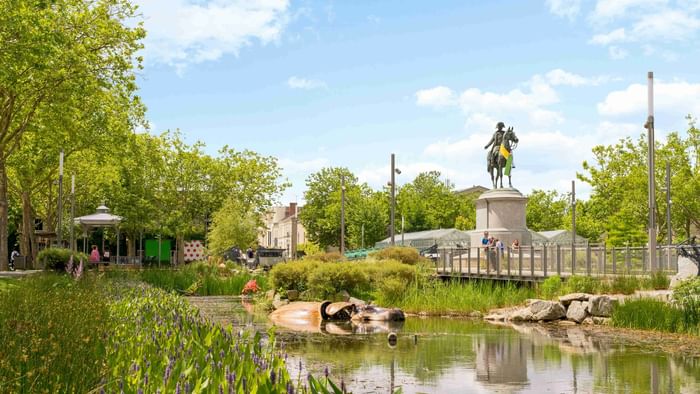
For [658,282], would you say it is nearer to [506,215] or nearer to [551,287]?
[551,287]

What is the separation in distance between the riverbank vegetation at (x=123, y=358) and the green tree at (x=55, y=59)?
15072mm

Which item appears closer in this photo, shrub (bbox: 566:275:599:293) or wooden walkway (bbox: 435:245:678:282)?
shrub (bbox: 566:275:599:293)

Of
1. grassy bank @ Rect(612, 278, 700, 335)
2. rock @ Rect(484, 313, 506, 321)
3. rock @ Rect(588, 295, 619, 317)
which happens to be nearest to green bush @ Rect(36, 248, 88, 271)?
rock @ Rect(484, 313, 506, 321)

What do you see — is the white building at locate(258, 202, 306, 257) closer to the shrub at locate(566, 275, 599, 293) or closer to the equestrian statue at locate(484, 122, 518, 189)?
the equestrian statue at locate(484, 122, 518, 189)

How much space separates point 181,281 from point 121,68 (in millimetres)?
9656

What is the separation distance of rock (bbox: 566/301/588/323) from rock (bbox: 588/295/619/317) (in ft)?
0.76

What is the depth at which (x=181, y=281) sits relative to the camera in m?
34.7

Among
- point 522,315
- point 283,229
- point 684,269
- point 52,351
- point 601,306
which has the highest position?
point 283,229

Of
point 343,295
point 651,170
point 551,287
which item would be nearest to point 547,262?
point 551,287

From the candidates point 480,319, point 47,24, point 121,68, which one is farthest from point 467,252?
point 47,24

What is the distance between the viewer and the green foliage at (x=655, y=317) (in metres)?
18.1

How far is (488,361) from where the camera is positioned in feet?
47.7

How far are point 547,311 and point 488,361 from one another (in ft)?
28.6

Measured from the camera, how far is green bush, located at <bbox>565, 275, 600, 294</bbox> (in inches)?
979
